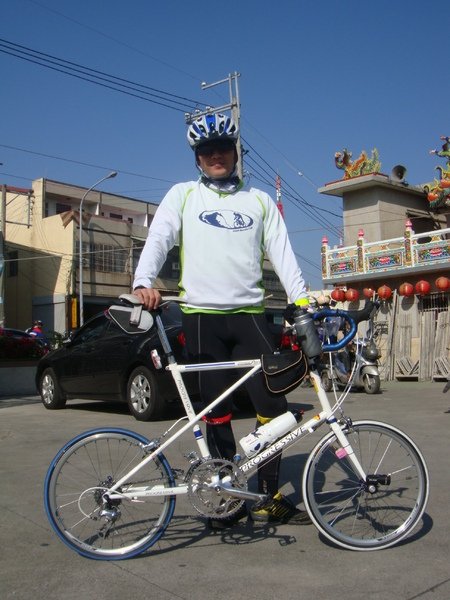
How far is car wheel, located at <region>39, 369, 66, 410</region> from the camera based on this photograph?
29.8ft

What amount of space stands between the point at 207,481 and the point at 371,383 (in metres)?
9.92

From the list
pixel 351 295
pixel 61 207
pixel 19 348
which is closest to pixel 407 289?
pixel 351 295

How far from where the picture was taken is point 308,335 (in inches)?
120

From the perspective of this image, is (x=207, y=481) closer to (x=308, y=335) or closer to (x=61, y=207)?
(x=308, y=335)

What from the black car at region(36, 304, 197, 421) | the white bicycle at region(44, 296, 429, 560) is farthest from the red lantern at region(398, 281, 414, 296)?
the white bicycle at region(44, 296, 429, 560)

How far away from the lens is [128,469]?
9.92ft

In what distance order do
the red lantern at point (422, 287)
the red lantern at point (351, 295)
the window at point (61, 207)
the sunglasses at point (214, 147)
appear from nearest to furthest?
1. the sunglasses at point (214, 147)
2. the red lantern at point (422, 287)
3. the red lantern at point (351, 295)
4. the window at point (61, 207)

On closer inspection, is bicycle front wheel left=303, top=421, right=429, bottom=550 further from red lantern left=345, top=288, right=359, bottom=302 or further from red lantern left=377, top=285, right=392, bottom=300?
Answer: red lantern left=345, top=288, right=359, bottom=302

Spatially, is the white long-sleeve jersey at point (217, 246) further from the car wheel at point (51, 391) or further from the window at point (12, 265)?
the window at point (12, 265)

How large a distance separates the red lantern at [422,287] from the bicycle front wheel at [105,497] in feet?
49.3

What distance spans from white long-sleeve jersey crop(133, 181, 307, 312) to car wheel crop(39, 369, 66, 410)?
6200 mm

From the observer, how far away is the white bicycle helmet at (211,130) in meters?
3.30

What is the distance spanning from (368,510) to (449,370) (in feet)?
42.5

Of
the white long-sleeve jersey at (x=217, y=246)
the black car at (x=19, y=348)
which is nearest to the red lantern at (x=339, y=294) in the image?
the black car at (x=19, y=348)
